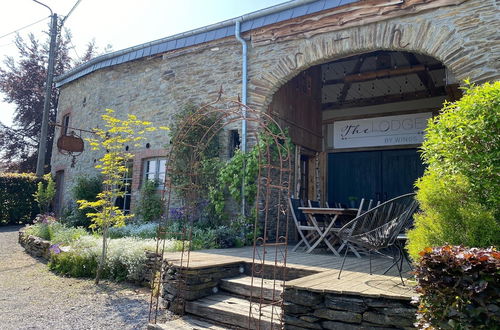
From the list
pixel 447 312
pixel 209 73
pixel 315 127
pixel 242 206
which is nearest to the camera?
pixel 447 312

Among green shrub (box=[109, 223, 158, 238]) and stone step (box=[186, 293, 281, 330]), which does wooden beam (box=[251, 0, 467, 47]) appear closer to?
green shrub (box=[109, 223, 158, 238])

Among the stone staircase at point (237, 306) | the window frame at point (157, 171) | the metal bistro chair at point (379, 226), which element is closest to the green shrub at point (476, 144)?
the metal bistro chair at point (379, 226)

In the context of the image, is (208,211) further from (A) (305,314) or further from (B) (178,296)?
(A) (305,314)

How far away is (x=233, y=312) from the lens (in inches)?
129

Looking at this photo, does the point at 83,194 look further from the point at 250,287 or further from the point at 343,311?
the point at 343,311

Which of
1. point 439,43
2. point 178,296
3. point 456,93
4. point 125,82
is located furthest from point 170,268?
point 125,82

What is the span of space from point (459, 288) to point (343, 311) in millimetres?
976

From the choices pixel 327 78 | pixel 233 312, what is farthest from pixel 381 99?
pixel 233 312

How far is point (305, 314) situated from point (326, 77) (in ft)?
26.1

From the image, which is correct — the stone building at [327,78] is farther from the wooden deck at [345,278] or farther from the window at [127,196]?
the wooden deck at [345,278]

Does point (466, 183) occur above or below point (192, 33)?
below

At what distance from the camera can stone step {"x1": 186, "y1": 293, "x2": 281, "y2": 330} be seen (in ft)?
10.2

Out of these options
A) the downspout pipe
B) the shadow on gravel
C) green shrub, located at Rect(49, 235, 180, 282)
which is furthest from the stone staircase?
the shadow on gravel

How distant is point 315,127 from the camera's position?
9.25 metres
